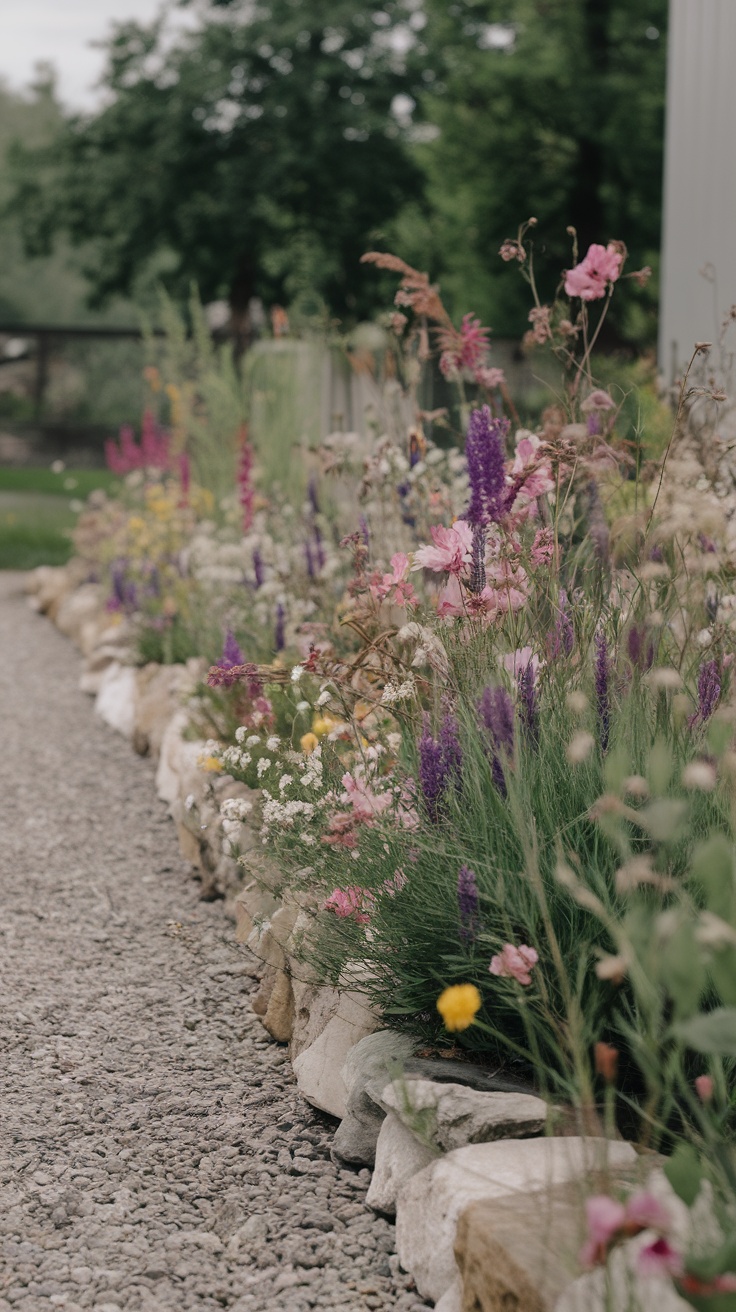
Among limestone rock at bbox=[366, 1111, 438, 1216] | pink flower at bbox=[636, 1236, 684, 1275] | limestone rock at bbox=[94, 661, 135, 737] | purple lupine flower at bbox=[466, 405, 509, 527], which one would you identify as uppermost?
purple lupine flower at bbox=[466, 405, 509, 527]

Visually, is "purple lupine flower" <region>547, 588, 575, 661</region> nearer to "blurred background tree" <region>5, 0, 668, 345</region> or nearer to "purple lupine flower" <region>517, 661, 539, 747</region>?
"purple lupine flower" <region>517, 661, 539, 747</region>

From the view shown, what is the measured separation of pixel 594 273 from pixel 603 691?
980 mm

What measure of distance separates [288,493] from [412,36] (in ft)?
52.7

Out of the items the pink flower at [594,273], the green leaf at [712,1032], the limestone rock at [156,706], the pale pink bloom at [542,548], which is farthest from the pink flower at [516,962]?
the limestone rock at [156,706]

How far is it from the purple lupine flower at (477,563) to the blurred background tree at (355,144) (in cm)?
1630

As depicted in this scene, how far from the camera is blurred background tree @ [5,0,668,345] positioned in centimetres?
1823

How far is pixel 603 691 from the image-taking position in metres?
2.09

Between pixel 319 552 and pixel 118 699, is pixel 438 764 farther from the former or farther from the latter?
pixel 118 699

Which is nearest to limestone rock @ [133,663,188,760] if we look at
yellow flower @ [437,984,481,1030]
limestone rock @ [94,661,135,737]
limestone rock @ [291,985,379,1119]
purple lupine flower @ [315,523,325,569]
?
limestone rock @ [94,661,135,737]

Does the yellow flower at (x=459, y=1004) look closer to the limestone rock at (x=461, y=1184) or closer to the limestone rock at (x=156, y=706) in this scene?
the limestone rock at (x=461, y=1184)

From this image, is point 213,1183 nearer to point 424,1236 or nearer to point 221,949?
point 424,1236

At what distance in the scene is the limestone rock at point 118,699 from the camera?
18.3ft

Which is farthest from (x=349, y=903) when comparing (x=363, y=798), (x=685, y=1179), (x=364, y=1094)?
(x=685, y=1179)

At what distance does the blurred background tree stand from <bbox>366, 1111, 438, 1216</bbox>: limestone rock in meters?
16.9
